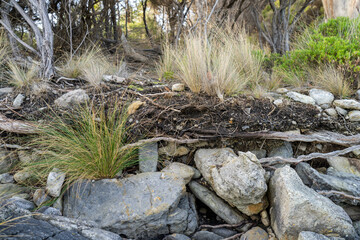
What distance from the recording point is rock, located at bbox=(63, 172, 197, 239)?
2.40m

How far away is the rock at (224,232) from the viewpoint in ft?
8.43

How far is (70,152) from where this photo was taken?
260 cm

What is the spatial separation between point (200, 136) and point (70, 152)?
1.36m

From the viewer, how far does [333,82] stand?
3.51 metres

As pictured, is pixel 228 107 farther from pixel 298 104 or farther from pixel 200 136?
pixel 298 104

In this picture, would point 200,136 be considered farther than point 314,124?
No

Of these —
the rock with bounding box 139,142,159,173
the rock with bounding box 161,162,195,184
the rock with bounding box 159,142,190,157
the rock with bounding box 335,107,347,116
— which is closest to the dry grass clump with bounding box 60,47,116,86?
the rock with bounding box 139,142,159,173

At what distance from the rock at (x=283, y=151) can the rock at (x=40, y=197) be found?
2434 millimetres

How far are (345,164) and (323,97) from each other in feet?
2.86

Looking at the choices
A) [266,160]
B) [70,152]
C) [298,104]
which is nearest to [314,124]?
[298,104]

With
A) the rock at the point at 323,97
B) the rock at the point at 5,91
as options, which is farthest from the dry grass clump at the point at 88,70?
the rock at the point at 323,97

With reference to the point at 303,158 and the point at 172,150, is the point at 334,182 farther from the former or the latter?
the point at 172,150

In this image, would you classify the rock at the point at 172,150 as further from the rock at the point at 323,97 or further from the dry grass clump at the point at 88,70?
the rock at the point at 323,97

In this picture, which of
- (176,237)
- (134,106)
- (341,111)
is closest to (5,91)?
(134,106)
